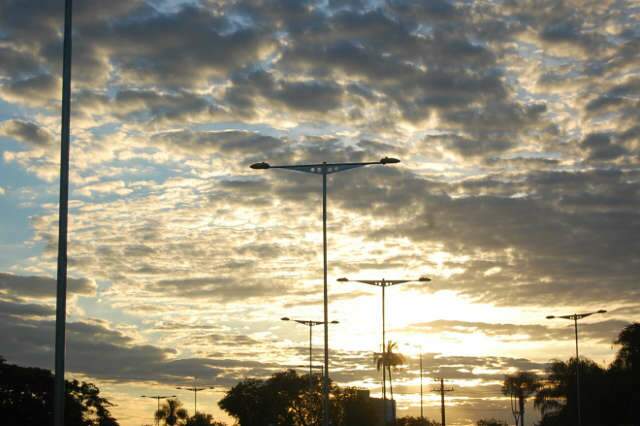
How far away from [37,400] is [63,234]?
51089 millimetres

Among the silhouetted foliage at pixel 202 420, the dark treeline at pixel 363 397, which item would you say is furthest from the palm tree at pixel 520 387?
the silhouetted foliage at pixel 202 420

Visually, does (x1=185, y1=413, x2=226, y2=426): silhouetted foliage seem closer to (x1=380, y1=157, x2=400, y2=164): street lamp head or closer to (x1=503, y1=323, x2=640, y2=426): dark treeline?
(x1=503, y1=323, x2=640, y2=426): dark treeline

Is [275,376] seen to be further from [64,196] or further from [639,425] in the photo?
[64,196]

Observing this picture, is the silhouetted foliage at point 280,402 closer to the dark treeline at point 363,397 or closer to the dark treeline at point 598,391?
the dark treeline at point 363,397

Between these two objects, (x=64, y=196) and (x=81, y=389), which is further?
(x=81, y=389)

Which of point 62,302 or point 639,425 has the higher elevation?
point 62,302

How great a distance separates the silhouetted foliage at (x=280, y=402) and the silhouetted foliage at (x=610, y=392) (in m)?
27.3

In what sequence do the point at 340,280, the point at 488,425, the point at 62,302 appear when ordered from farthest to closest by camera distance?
1. the point at 488,425
2. the point at 340,280
3. the point at 62,302

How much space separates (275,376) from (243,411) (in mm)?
5957

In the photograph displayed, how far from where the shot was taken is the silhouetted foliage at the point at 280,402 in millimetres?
120938

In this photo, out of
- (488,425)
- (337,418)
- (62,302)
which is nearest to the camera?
(62,302)

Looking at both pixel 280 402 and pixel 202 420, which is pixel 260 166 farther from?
pixel 202 420

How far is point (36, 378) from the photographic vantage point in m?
71.1

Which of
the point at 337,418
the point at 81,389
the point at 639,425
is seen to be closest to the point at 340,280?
the point at 81,389
